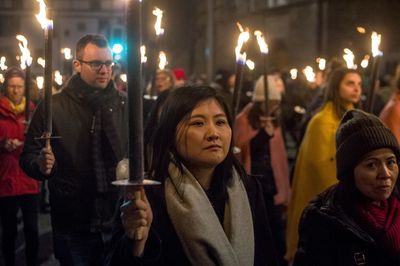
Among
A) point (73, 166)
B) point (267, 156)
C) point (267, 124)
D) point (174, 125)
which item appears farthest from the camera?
point (267, 156)

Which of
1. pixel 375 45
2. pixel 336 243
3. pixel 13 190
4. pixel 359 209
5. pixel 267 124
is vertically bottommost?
pixel 13 190

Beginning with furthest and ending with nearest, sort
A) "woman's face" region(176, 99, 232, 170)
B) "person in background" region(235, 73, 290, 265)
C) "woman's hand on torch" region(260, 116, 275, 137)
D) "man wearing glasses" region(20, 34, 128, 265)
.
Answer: "person in background" region(235, 73, 290, 265)
"woman's hand on torch" region(260, 116, 275, 137)
"man wearing glasses" region(20, 34, 128, 265)
"woman's face" region(176, 99, 232, 170)

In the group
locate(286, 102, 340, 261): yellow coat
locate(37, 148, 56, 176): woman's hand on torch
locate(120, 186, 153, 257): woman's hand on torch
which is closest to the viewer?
locate(120, 186, 153, 257): woman's hand on torch

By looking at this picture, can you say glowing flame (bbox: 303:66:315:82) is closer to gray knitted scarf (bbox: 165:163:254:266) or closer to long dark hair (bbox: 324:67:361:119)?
long dark hair (bbox: 324:67:361:119)

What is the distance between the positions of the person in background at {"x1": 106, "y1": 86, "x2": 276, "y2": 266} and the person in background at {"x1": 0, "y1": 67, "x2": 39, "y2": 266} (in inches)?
134

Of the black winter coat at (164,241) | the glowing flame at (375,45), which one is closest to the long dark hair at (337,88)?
the glowing flame at (375,45)

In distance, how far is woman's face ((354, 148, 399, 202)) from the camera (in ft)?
10.2

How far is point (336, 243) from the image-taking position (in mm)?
3033

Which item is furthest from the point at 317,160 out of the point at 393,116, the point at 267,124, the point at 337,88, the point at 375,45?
the point at 375,45

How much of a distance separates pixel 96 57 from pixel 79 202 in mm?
959

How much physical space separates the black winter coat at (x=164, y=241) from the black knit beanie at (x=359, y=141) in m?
0.47

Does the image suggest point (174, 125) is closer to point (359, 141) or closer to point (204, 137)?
point (204, 137)

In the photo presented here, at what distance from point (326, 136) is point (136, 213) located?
13.3 feet

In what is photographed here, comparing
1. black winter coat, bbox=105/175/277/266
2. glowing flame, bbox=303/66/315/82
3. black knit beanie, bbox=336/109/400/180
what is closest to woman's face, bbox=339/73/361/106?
black knit beanie, bbox=336/109/400/180
